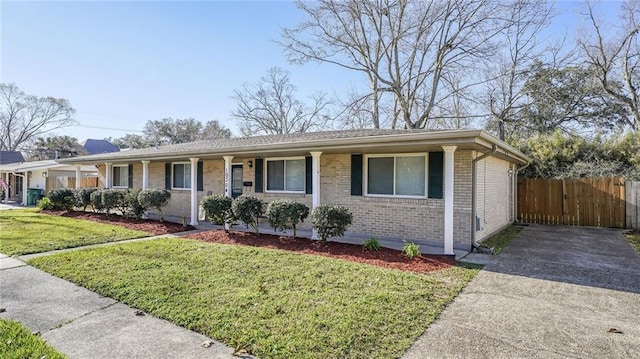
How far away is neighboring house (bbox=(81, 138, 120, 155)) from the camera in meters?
46.4

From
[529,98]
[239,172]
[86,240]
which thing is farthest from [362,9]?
[86,240]

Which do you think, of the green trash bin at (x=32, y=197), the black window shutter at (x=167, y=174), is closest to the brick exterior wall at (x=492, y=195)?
the black window shutter at (x=167, y=174)

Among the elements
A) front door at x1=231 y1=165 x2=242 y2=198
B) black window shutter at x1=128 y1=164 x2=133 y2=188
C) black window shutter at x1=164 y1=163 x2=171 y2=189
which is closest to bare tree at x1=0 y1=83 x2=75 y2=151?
black window shutter at x1=128 y1=164 x2=133 y2=188

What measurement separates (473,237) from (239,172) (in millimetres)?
8172

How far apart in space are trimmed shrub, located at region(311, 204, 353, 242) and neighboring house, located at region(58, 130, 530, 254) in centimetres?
109

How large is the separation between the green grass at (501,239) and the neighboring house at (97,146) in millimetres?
50528

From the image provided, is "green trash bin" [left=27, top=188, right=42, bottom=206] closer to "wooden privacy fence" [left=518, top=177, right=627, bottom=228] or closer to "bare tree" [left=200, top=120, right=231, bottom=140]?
"bare tree" [left=200, top=120, right=231, bottom=140]

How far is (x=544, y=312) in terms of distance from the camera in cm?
418

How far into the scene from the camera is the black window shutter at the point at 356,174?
30.6 ft

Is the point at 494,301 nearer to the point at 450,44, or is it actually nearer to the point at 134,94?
the point at 450,44

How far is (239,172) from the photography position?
12.4m

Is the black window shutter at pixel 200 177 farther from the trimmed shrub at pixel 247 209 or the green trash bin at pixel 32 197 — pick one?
the green trash bin at pixel 32 197

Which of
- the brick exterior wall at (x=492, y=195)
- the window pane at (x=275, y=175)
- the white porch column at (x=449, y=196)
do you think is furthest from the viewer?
the window pane at (x=275, y=175)

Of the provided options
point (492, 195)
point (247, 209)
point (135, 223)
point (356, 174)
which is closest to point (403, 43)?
point (492, 195)
